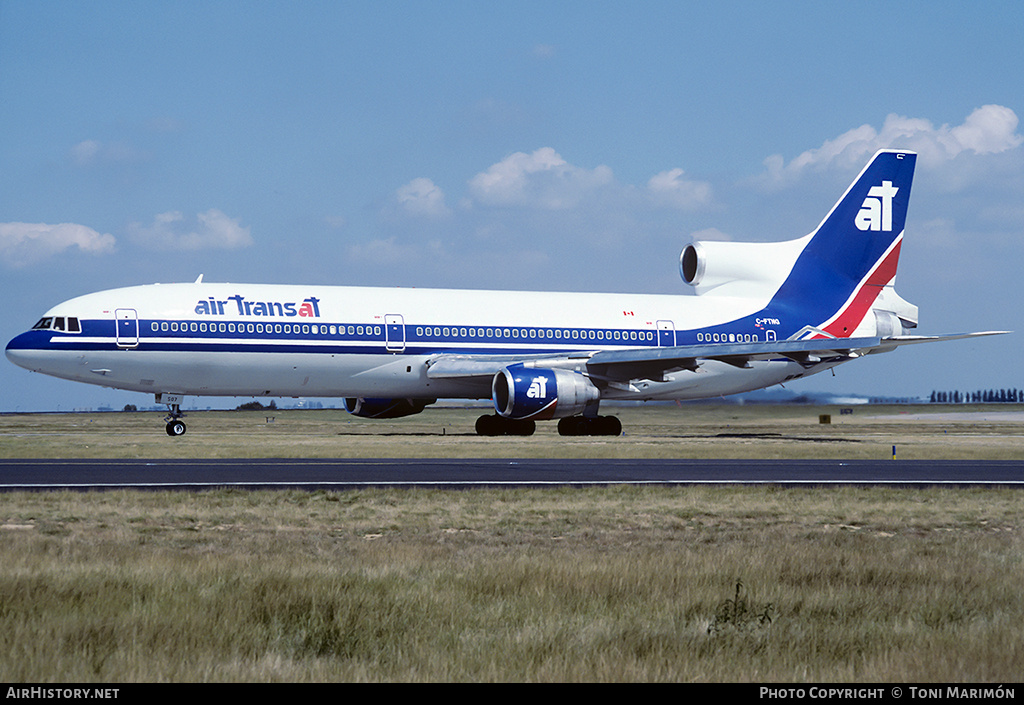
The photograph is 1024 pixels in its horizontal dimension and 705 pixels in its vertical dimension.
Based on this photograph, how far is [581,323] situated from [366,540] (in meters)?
28.9

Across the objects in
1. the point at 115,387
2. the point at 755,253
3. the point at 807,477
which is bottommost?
the point at 807,477

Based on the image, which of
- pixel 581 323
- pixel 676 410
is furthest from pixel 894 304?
pixel 676 410

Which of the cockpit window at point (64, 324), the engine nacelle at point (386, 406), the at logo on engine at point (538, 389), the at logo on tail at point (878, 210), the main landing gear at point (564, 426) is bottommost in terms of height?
the main landing gear at point (564, 426)

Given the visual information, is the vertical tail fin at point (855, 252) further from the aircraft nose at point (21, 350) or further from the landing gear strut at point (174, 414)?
the aircraft nose at point (21, 350)

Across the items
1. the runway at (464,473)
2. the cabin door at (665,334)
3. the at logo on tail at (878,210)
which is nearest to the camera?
the runway at (464,473)

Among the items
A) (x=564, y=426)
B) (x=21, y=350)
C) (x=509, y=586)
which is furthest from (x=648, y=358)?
(x=509, y=586)

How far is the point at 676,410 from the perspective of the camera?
65438 mm

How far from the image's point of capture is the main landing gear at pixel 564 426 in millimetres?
40562

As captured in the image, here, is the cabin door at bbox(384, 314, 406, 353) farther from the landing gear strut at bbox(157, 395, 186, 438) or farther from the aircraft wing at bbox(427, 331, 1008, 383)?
the landing gear strut at bbox(157, 395, 186, 438)

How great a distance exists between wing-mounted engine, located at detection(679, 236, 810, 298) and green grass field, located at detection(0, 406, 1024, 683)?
27696mm

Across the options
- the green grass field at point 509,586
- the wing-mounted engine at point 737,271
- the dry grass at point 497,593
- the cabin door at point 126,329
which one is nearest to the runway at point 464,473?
the green grass field at point 509,586

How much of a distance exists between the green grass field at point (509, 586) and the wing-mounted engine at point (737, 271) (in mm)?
27696
